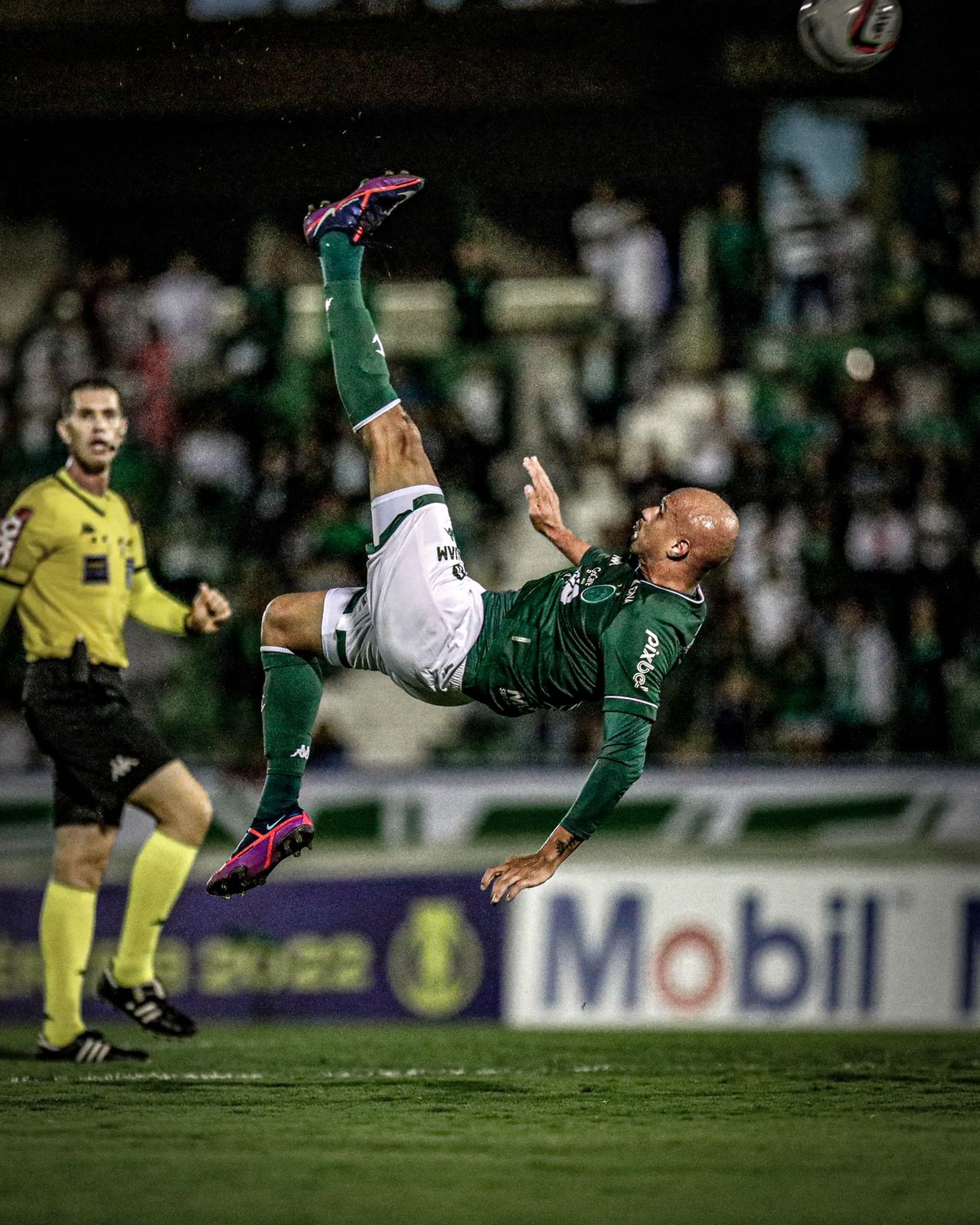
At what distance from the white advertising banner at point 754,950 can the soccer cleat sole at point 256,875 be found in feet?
15.8

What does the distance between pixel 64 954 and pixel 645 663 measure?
3.06m

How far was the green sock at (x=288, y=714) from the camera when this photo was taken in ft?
23.5

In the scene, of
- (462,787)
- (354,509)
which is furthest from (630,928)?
(354,509)

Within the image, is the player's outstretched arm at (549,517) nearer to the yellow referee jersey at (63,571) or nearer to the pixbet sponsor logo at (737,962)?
the yellow referee jersey at (63,571)

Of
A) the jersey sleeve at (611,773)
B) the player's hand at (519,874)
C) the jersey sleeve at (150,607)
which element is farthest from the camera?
the jersey sleeve at (150,607)

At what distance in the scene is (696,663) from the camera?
41.2ft

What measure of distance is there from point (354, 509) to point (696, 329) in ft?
10.9

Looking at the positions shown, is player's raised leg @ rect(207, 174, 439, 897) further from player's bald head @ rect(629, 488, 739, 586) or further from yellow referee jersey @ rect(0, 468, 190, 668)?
yellow referee jersey @ rect(0, 468, 190, 668)

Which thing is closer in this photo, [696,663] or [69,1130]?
[69,1130]

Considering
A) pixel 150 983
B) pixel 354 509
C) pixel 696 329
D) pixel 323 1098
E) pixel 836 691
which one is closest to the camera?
pixel 323 1098

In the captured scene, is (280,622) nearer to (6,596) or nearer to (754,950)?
(6,596)

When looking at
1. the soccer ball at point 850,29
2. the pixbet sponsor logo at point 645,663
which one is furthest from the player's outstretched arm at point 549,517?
the soccer ball at point 850,29

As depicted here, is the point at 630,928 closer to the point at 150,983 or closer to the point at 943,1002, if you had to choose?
the point at 943,1002

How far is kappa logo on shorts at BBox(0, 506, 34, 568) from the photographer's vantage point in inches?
305
